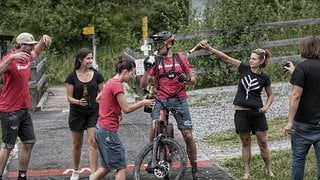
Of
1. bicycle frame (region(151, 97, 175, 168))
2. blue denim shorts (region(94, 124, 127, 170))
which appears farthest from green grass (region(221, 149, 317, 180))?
blue denim shorts (region(94, 124, 127, 170))

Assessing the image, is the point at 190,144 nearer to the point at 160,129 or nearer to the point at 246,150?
the point at 160,129

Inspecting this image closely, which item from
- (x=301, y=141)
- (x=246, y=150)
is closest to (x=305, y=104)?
(x=301, y=141)

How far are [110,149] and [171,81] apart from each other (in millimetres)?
1404

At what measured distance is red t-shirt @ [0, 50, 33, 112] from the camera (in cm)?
668

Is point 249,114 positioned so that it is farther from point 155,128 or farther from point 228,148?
point 228,148

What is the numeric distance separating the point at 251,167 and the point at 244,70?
4.63 ft

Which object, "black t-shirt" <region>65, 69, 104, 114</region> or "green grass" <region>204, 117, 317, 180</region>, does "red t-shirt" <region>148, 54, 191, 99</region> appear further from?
"green grass" <region>204, 117, 317, 180</region>

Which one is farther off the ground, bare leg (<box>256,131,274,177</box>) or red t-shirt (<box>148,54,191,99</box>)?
red t-shirt (<box>148,54,191,99</box>)

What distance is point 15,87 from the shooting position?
6723 mm

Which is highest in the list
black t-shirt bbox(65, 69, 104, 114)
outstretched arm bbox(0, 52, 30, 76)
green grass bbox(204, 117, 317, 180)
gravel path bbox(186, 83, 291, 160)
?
outstretched arm bbox(0, 52, 30, 76)

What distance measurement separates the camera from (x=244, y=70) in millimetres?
6973

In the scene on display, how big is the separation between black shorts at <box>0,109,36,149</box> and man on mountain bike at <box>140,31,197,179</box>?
152cm

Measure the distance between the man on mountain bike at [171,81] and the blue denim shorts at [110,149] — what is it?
1.10 m

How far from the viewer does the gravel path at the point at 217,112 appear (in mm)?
8711
